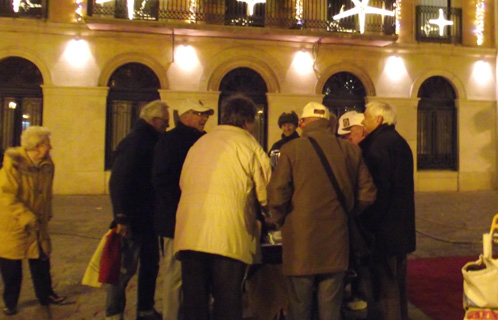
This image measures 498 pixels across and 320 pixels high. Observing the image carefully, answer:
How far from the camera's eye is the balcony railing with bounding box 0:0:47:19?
1328cm

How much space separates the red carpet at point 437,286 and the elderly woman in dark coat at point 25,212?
3966mm

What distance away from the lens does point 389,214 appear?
12.2 ft

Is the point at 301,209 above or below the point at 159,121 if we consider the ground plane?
below

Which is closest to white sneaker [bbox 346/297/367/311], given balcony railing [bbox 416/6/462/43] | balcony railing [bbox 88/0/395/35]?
balcony railing [bbox 88/0/395/35]

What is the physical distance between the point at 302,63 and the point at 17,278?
11.4 m

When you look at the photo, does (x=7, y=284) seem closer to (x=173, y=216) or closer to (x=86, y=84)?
(x=173, y=216)

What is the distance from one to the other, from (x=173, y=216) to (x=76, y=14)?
37.7ft

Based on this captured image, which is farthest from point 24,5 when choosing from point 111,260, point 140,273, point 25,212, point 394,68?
point 111,260

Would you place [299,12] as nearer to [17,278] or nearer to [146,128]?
[146,128]

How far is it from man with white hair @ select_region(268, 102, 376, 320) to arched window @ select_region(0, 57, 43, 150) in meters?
12.1

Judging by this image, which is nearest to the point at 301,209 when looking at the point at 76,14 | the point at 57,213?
the point at 57,213

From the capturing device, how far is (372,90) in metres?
14.9

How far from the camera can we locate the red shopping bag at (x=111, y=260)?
4109 millimetres

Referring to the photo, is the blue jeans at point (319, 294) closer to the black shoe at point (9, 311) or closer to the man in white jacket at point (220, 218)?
the man in white jacket at point (220, 218)
